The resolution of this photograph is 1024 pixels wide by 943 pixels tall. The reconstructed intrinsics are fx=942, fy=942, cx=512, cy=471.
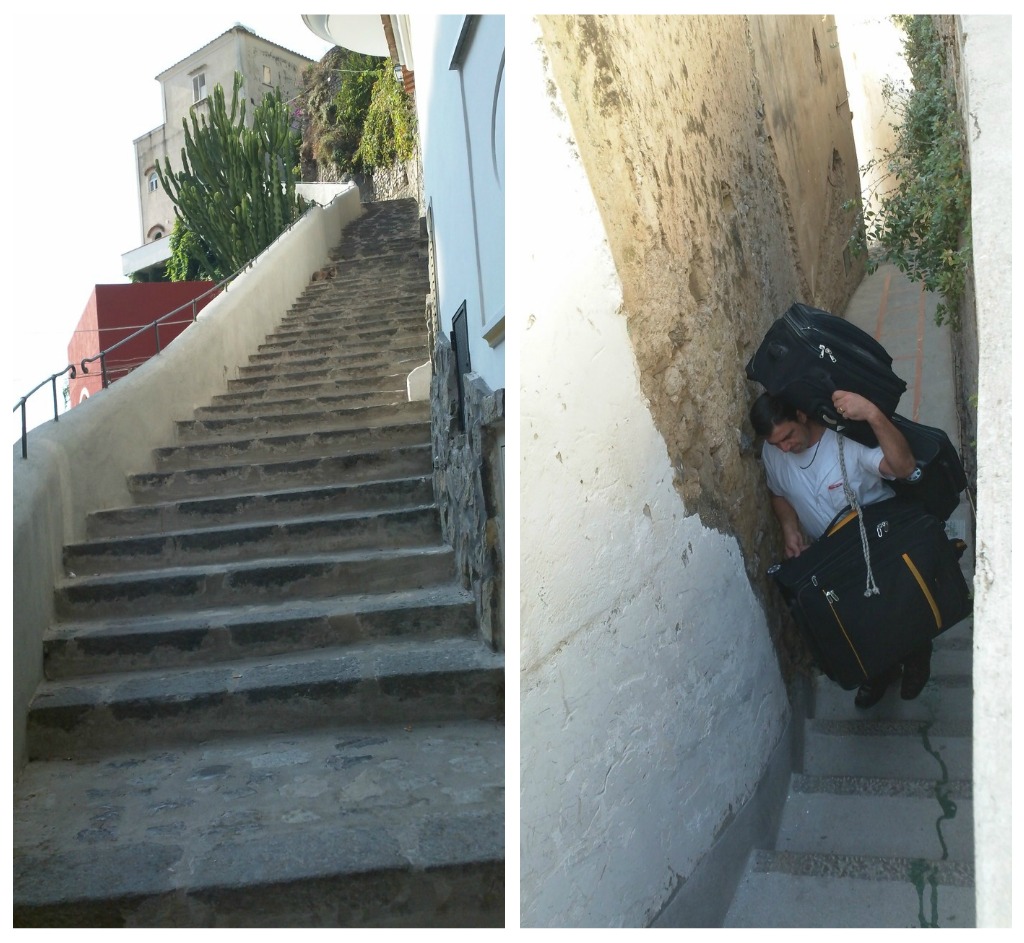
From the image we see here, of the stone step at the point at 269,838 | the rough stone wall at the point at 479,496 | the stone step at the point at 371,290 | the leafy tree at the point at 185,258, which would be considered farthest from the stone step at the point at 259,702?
the leafy tree at the point at 185,258

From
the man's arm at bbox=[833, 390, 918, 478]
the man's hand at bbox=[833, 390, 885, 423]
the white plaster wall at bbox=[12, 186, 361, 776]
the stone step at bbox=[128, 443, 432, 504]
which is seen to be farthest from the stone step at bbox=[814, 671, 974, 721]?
the white plaster wall at bbox=[12, 186, 361, 776]

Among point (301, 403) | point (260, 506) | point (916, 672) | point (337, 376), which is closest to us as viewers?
point (916, 672)

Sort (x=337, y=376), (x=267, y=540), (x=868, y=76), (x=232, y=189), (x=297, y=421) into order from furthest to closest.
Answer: (x=232, y=189)
(x=868, y=76)
(x=337, y=376)
(x=297, y=421)
(x=267, y=540)

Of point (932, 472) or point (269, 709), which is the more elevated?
point (932, 472)

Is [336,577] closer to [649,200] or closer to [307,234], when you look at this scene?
[649,200]

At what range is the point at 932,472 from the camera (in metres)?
A: 3.36

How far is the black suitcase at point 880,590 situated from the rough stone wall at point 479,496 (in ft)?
3.71

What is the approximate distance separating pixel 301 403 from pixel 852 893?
484 centimetres

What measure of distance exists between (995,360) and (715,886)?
1.86 metres

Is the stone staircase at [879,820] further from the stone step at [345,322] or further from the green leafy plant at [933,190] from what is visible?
the stone step at [345,322]

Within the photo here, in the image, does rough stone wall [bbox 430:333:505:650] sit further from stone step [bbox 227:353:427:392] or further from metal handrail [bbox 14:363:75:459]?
stone step [bbox 227:353:427:392]

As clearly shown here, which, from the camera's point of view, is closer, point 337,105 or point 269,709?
point 269,709

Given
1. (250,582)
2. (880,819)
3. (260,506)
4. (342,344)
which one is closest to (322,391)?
(342,344)

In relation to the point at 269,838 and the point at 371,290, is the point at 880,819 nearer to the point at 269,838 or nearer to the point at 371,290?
the point at 269,838
